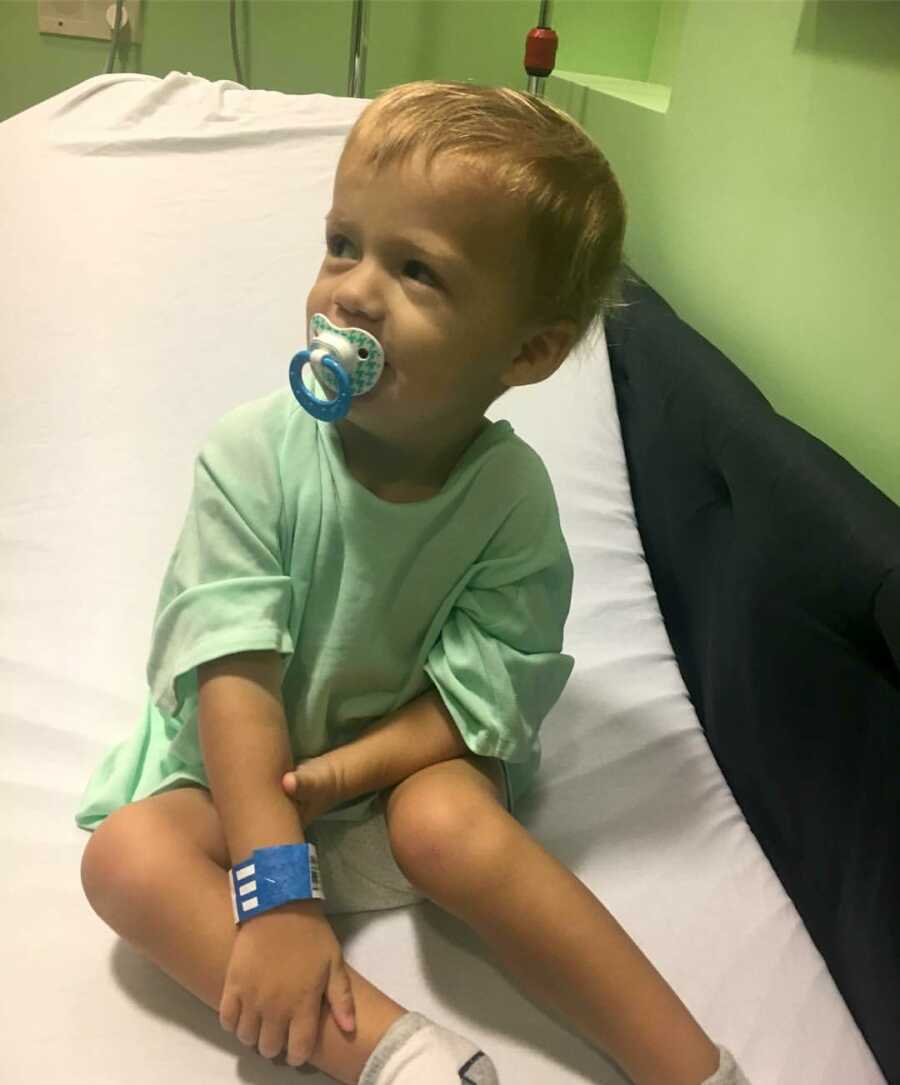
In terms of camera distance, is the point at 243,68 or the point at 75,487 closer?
the point at 75,487

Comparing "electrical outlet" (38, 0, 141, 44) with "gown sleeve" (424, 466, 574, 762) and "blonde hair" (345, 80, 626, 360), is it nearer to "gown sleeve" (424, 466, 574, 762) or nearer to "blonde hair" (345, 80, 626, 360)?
"blonde hair" (345, 80, 626, 360)

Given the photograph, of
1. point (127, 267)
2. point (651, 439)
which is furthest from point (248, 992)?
point (127, 267)

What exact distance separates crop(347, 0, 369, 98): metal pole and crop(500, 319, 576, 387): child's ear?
1197mm

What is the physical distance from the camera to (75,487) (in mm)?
1034

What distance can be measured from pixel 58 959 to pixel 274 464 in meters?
0.34

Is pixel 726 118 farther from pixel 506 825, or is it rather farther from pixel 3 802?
pixel 3 802

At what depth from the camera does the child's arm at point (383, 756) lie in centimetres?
69

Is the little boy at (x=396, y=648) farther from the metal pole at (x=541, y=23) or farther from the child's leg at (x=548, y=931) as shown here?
the metal pole at (x=541, y=23)

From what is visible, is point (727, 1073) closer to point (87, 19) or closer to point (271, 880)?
point (271, 880)

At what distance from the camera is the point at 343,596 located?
2.33 ft

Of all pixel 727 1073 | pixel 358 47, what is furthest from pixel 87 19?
pixel 727 1073

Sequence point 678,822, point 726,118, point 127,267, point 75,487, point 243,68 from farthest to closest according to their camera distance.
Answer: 1. point 243,68
2. point 127,267
3. point 726,118
4. point 75,487
5. point 678,822

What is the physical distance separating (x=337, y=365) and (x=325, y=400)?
0.03 metres

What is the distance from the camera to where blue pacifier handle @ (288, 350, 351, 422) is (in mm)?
610
